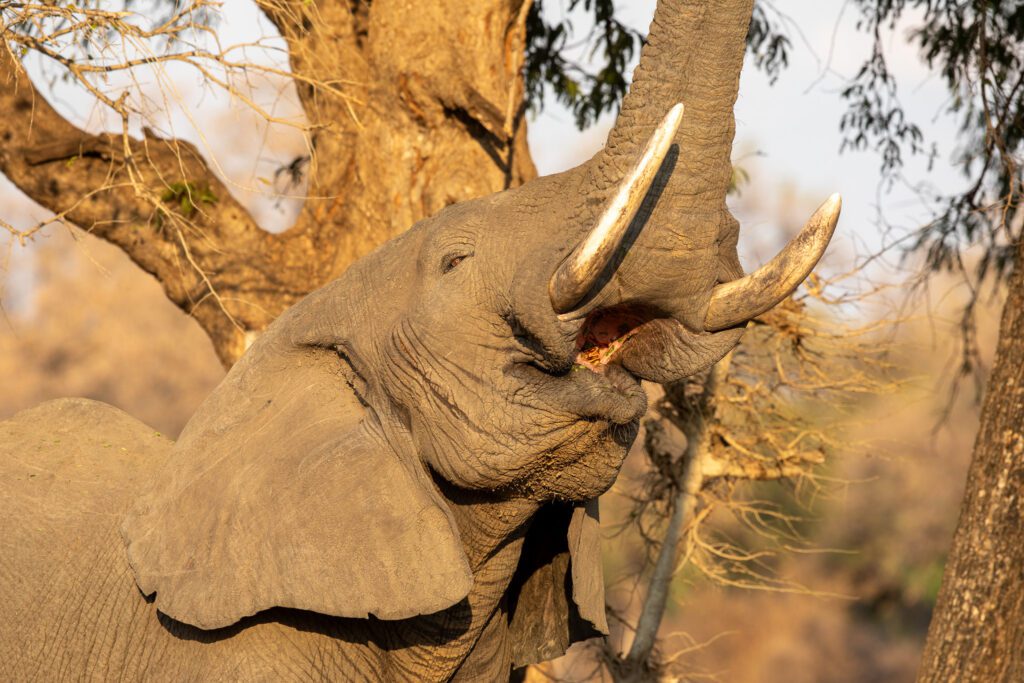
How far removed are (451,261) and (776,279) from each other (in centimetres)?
71

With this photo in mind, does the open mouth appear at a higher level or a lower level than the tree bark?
lower

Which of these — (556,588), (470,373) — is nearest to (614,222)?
(470,373)

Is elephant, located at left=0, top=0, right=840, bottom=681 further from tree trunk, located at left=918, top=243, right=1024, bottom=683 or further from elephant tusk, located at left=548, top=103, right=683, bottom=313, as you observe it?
tree trunk, located at left=918, top=243, right=1024, bottom=683

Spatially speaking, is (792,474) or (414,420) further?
(792,474)

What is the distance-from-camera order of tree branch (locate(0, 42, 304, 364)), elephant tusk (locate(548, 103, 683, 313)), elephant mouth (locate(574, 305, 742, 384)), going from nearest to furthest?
elephant tusk (locate(548, 103, 683, 313)) < elephant mouth (locate(574, 305, 742, 384)) < tree branch (locate(0, 42, 304, 364))

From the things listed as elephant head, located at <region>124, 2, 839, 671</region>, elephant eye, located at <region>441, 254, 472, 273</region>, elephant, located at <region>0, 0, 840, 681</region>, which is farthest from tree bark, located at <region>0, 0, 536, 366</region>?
elephant eye, located at <region>441, 254, 472, 273</region>

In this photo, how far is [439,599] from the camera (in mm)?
2760

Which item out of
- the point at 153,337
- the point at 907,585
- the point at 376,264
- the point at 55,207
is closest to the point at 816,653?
the point at 907,585

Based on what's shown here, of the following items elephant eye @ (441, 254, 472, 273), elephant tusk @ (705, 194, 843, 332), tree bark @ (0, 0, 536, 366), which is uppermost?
tree bark @ (0, 0, 536, 366)

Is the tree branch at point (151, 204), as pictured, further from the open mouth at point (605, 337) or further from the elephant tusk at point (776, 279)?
the elephant tusk at point (776, 279)

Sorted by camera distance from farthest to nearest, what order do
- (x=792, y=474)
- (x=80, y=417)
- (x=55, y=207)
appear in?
(x=792, y=474), (x=55, y=207), (x=80, y=417)

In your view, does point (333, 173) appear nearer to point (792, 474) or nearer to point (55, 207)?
point (55, 207)

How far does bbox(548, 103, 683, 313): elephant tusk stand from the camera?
2342 millimetres

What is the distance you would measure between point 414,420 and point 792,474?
339 cm
